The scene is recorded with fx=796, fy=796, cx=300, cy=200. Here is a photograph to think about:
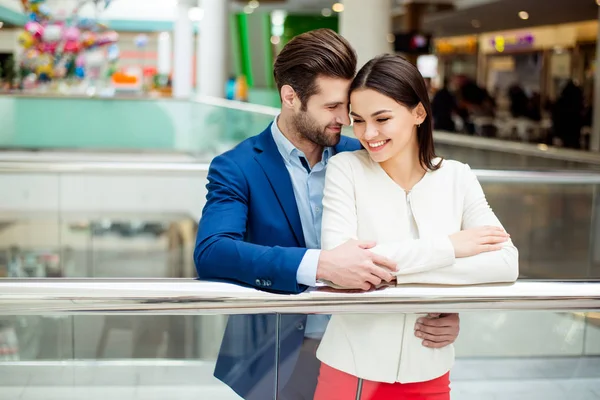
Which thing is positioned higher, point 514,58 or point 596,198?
point 514,58

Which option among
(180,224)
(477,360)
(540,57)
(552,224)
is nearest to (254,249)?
(477,360)

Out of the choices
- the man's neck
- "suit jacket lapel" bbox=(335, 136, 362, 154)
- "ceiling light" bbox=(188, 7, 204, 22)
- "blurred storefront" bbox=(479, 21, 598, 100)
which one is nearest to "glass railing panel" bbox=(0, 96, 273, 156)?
"suit jacket lapel" bbox=(335, 136, 362, 154)

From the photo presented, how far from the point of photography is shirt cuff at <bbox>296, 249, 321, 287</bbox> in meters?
1.77

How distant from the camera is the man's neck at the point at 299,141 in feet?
6.77

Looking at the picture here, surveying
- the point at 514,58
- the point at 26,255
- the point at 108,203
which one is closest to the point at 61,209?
the point at 108,203

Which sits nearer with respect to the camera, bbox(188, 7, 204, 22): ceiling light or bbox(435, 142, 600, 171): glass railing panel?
bbox(435, 142, 600, 171): glass railing panel

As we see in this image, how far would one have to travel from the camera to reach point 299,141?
207 centimetres

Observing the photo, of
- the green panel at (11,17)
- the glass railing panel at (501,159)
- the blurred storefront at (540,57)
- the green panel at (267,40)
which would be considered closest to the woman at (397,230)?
the glass railing panel at (501,159)

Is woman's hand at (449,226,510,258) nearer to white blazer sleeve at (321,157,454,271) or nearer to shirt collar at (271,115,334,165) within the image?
white blazer sleeve at (321,157,454,271)

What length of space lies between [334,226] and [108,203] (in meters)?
4.97

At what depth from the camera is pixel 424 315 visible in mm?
1852

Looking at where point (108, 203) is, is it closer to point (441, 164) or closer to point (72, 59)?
point (441, 164)

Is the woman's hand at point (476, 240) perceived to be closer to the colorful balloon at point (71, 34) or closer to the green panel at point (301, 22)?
the colorful balloon at point (71, 34)

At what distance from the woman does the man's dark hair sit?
0.29 ft
